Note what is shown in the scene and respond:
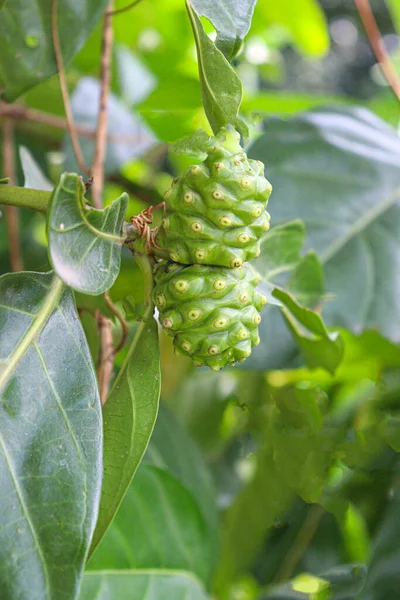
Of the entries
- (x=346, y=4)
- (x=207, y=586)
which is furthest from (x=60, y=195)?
(x=346, y=4)

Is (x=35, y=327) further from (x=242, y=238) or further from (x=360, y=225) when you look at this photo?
(x=360, y=225)

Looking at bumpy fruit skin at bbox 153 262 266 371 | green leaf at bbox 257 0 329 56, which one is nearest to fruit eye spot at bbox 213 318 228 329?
bumpy fruit skin at bbox 153 262 266 371

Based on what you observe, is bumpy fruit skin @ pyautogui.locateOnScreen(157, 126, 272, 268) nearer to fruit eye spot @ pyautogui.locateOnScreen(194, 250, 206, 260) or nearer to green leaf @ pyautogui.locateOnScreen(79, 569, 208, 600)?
fruit eye spot @ pyautogui.locateOnScreen(194, 250, 206, 260)

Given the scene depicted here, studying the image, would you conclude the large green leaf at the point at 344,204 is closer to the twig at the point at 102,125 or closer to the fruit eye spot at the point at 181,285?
the twig at the point at 102,125

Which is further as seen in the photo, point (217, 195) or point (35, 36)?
point (35, 36)

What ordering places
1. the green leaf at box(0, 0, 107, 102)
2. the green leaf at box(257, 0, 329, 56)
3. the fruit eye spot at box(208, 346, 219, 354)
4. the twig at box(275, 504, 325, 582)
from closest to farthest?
the fruit eye spot at box(208, 346, 219, 354)
the green leaf at box(0, 0, 107, 102)
the twig at box(275, 504, 325, 582)
the green leaf at box(257, 0, 329, 56)

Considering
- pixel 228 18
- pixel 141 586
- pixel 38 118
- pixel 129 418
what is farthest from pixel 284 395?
pixel 38 118

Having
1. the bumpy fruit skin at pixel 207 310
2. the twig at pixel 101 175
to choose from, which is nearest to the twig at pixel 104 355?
the twig at pixel 101 175
